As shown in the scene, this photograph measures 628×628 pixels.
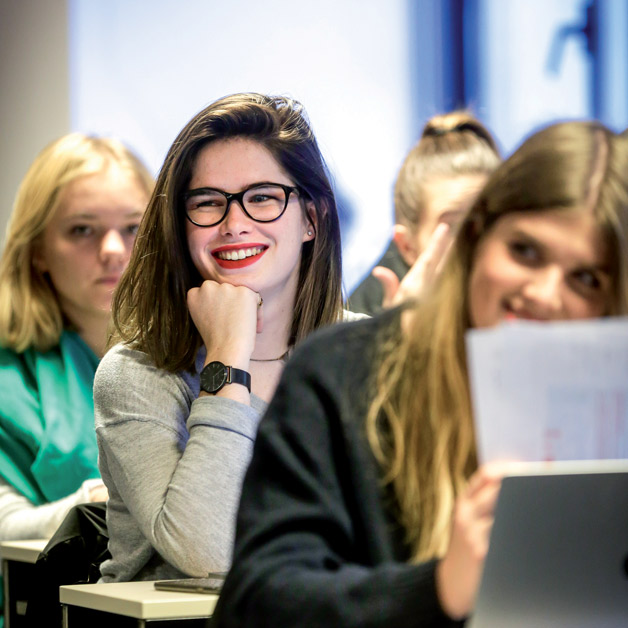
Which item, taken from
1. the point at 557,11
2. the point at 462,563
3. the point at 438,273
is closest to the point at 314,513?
the point at 462,563

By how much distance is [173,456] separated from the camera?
1.88m

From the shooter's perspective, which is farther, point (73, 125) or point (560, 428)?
point (73, 125)

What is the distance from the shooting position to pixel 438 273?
1090 mm

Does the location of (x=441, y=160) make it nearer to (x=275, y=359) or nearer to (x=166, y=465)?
(x=275, y=359)

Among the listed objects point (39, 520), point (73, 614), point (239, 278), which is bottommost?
point (39, 520)

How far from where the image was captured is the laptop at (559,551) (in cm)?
87

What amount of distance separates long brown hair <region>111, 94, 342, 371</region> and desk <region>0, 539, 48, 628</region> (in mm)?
522

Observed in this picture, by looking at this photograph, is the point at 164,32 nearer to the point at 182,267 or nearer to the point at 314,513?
the point at 182,267

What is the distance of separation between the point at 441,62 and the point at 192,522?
241cm

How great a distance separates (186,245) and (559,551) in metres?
1.29

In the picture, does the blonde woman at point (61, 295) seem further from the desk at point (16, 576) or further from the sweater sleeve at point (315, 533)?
the sweater sleeve at point (315, 533)

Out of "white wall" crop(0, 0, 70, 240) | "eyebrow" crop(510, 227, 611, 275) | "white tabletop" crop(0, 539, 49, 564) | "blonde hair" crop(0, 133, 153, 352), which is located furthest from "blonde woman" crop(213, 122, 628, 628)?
"white wall" crop(0, 0, 70, 240)

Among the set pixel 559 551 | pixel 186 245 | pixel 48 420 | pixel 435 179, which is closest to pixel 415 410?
pixel 559 551

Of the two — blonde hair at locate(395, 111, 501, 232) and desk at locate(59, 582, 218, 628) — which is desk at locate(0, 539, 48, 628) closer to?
desk at locate(59, 582, 218, 628)
